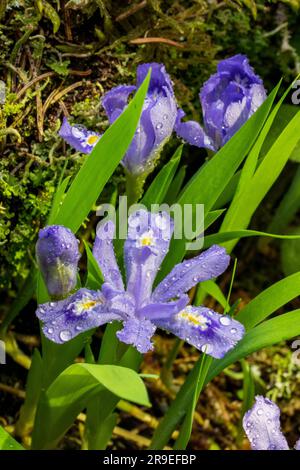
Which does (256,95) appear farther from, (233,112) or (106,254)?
(106,254)

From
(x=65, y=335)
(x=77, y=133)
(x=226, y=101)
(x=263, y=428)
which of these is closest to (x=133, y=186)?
(x=77, y=133)

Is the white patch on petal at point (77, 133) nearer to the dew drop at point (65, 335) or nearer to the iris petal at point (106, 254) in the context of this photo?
the iris petal at point (106, 254)

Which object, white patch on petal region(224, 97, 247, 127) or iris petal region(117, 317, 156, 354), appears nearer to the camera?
iris petal region(117, 317, 156, 354)

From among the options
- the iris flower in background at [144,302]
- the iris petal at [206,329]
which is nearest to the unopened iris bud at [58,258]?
the iris flower in background at [144,302]

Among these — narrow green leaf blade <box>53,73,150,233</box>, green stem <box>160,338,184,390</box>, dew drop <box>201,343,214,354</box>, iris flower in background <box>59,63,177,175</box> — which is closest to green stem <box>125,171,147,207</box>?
iris flower in background <box>59,63,177,175</box>

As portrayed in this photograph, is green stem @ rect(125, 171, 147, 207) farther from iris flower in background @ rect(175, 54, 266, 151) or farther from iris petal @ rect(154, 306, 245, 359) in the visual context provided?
iris petal @ rect(154, 306, 245, 359)

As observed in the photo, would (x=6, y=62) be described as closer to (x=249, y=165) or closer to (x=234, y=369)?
(x=249, y=165)
